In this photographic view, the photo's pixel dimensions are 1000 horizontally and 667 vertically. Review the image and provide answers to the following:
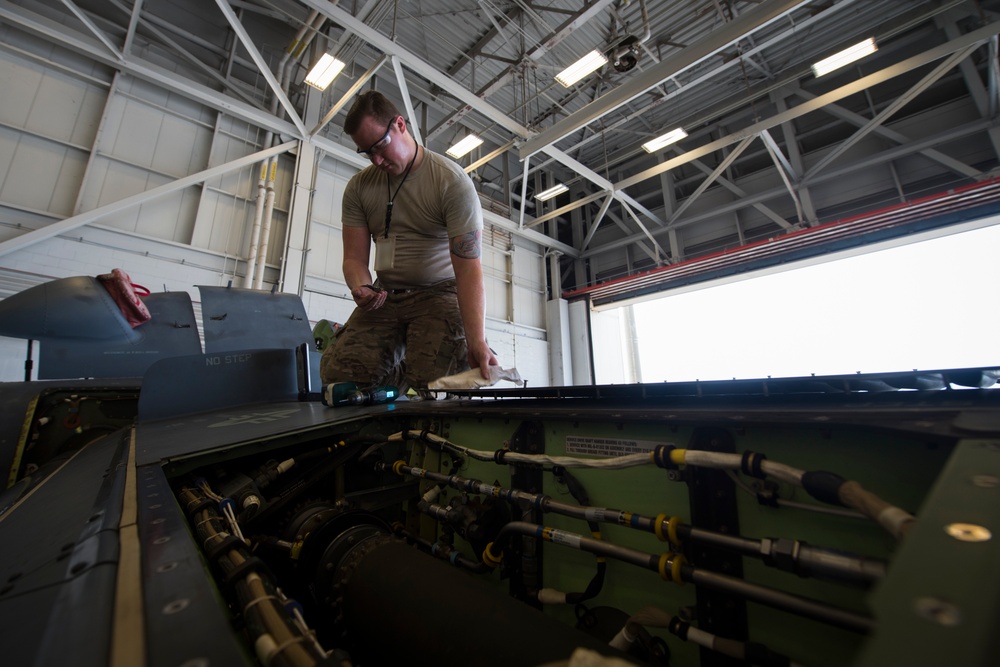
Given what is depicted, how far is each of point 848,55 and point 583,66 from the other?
346 centimetres

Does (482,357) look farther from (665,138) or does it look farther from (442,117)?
(442,117)

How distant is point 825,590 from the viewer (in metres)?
0.70

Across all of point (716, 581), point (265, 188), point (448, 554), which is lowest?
point (448, 554)

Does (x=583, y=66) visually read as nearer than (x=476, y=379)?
No

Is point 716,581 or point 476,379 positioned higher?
point 476,379

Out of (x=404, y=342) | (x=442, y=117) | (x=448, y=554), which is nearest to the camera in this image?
(x=448, y=554)

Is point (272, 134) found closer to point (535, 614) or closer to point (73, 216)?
point (73, 216)

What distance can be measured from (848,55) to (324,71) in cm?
700

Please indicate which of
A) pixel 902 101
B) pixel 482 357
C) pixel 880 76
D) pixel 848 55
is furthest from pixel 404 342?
pixel 902 101

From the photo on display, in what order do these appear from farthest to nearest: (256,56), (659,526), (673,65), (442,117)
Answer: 1. (442,117)
2. (256,56)
3. (673,65)
4. (659,526)

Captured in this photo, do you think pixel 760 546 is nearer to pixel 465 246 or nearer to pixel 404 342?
pixel 465 246

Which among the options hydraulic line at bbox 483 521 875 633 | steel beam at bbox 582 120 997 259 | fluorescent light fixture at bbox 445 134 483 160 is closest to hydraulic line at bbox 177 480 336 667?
hydraulic line at bbox 483 521 875 633

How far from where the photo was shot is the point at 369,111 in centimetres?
188

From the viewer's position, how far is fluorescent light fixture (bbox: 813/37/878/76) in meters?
5.07
